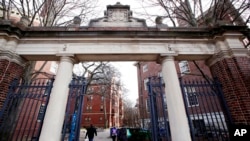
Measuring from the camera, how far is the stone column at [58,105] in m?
4.47

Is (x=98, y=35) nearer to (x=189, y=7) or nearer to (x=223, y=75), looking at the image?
(x=223, y=75)

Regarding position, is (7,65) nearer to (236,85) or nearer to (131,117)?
(236,85)

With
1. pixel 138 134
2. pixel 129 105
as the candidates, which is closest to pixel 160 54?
pixel 138 134

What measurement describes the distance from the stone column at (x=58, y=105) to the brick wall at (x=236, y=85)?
558 centimetres

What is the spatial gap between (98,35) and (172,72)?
3120 mm

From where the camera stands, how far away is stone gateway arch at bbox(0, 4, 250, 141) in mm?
5066

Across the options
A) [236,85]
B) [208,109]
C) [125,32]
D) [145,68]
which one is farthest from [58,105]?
[145,68]

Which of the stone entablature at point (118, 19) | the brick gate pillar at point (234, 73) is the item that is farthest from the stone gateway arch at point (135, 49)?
the stone entablature at point (118, 19)

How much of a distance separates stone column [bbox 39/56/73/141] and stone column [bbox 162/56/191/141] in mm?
3585

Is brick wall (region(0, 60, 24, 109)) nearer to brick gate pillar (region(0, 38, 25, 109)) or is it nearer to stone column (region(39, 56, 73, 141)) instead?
brick gate pillar (region(0, 38, 25, 109))

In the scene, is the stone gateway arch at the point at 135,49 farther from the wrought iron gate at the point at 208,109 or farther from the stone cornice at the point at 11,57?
the wrought iron gate at the point at 208,109

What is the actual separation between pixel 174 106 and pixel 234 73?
2397 mm

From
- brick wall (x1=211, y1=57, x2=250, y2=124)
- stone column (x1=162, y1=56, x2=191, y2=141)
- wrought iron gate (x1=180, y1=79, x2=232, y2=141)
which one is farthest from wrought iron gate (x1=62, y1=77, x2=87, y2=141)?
brick wall (x1=211, y1=57, x2=250, y2=124)

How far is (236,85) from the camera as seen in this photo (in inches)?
195
